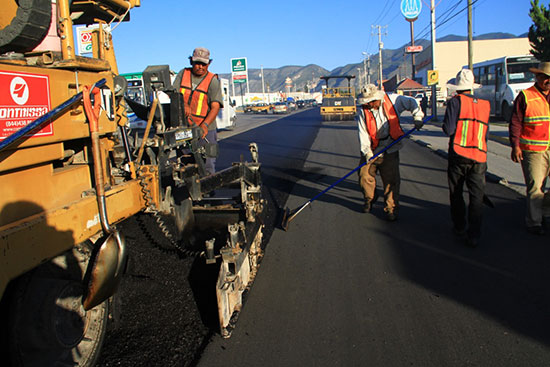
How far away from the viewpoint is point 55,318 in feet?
8.71

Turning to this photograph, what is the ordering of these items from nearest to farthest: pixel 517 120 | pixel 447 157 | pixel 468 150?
1. pixel 468 150
2. pixel 517 120
3. pixel 447 157

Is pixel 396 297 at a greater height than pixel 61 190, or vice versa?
pixel 61 190

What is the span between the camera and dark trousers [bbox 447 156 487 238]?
196 inches

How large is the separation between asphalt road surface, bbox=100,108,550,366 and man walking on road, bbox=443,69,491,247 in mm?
338

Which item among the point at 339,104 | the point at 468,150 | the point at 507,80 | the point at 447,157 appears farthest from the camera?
the point at 339,104

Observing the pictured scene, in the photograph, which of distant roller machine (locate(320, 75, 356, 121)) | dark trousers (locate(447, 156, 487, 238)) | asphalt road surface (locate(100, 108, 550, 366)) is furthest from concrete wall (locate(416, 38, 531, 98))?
asphalt road surface (locate(100, 108, 550, 366))

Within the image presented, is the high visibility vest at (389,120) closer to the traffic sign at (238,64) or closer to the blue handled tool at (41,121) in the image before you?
the blue handled tool at (41,121)

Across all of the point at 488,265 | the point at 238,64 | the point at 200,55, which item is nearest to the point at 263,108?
the point at 238,64

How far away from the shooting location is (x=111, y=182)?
305 centimetres

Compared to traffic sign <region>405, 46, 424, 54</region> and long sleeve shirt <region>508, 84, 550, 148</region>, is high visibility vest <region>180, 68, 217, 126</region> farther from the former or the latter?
traffic sign <region>405, 46, 424, 54</region>

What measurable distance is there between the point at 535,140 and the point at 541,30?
20459mm

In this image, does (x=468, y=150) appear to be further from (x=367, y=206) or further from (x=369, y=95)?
(x=367, y=206)

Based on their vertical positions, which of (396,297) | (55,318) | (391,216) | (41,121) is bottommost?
(396,297)

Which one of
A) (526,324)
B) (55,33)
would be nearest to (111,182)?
(55,33)
